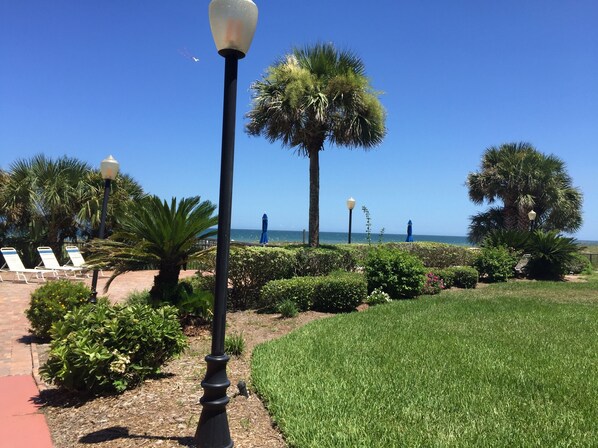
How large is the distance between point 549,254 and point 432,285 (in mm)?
8194

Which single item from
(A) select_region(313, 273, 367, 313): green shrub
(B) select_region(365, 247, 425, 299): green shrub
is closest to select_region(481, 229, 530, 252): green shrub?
(B) select_region(365, 247, 425, 299): green shrub

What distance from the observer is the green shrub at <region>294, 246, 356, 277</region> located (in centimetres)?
1055

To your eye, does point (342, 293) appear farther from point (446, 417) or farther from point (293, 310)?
point (446, 417)

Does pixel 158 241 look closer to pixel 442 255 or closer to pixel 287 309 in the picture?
pixel 287 309

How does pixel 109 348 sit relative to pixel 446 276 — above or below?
below

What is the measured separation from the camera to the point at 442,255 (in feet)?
56.5

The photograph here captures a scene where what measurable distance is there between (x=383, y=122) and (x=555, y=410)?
9992mm

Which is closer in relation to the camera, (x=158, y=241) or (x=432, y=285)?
(x=158, y=241)

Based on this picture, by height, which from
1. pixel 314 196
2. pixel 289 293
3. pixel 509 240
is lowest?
pixel 289 293

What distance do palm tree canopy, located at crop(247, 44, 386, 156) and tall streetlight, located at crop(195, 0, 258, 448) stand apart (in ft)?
27.9

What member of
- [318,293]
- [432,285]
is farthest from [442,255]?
[318,293]

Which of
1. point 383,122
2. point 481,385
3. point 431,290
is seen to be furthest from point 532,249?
point 481,385

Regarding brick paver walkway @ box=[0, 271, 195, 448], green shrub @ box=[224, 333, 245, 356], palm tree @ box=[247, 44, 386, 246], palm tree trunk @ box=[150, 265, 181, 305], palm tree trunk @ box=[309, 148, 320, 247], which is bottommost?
brick paver walkway @ box=[0, 271, 195, 448]

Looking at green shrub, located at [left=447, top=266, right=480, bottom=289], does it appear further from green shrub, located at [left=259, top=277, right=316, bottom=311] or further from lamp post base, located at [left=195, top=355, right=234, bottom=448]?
lamp post base, located at [left=195, top=355, right=234, bottom=448]
